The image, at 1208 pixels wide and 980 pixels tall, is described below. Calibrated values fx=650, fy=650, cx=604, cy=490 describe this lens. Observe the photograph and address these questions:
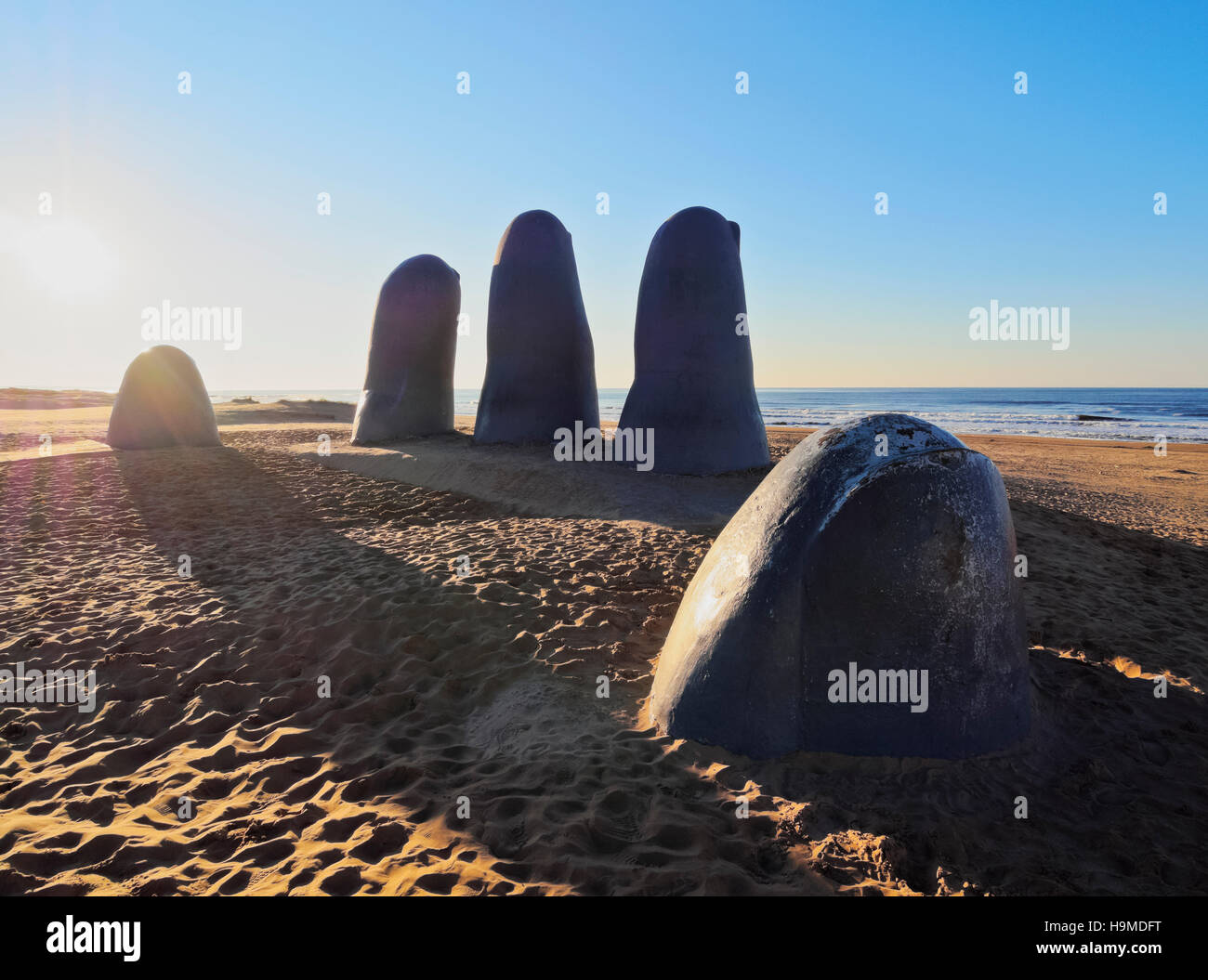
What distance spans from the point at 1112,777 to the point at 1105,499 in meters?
9.89

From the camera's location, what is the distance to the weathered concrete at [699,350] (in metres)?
10.3

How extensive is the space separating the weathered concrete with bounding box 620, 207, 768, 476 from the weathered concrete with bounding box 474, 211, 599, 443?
2.62 meters

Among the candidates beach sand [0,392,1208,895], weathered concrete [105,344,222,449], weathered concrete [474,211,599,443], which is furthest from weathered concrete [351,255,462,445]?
beach sand [0,392,1208,895]

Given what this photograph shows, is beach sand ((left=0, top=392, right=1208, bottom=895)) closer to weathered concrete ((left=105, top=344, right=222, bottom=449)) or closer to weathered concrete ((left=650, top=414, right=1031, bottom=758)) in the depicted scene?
weathered concrete ((left=650, top=414, right=1031, bottom=758))

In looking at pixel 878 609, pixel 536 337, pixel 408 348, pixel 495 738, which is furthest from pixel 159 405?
pixel 878 609

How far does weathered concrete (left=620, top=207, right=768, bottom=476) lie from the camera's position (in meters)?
10.3

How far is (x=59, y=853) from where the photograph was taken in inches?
106

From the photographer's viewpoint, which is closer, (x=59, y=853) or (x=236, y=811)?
(x=59, y=853)

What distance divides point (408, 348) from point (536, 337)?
364cm

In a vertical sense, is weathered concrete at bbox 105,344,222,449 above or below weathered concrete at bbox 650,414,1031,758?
above

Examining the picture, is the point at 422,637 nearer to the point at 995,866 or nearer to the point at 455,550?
the point at 455,550

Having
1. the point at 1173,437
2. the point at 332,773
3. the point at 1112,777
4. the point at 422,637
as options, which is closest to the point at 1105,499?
the point at 1112,777

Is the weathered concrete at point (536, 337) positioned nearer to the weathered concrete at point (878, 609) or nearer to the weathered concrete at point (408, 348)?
the weathered concrete at point (408, 348)
